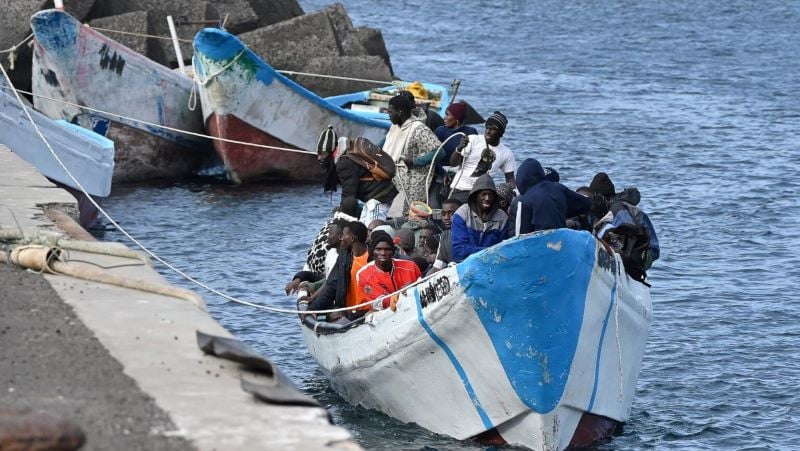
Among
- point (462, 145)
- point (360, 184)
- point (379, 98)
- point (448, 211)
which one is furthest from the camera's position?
point (379, 98)

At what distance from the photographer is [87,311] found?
7328 mm

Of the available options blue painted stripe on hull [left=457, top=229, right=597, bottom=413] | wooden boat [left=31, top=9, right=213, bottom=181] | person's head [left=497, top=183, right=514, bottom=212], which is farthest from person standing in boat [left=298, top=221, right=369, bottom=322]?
wooden boat [left=31, top=9, right=213, bottom=181]

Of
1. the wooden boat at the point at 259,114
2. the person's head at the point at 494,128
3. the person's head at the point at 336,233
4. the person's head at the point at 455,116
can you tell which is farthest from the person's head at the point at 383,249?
the wooden boat at the point at 259,114

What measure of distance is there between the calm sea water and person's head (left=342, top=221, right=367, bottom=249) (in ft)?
4.66

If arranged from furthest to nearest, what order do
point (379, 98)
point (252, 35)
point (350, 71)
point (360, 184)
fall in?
1. point (252, 35)
2. point (350, 71)
3. point (379, 98)
4. point (360, 184)

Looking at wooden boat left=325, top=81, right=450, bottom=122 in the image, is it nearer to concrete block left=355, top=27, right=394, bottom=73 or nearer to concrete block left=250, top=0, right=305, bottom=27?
concrete block left=355, top=27, right=394, bottom=73

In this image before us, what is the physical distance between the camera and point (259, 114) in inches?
864

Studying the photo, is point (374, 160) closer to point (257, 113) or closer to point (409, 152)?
point (409, 152)

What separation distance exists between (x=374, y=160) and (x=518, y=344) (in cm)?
365

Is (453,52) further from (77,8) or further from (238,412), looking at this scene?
(238,412)

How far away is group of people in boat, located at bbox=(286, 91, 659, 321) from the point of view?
10359 mm

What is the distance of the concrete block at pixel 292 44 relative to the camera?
26.3 m

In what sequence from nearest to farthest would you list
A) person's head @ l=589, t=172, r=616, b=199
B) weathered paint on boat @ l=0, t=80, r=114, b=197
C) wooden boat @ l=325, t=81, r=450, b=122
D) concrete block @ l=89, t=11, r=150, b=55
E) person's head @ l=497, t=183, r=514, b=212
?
person's head @ l=497, t=183, r=514, b=212 → person's head @ l=589, t=172, r=616, b=199 → weathered paint on boat @ l=0, t=80, r=114, b=197 → wooden boat @ l=325, t=81, r=450, b=122 → concrete block @ l=89, t=11, r=150, b=55

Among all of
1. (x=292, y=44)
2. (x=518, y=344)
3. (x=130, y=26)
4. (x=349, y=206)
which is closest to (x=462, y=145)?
Answer: (x=349, y=206)
